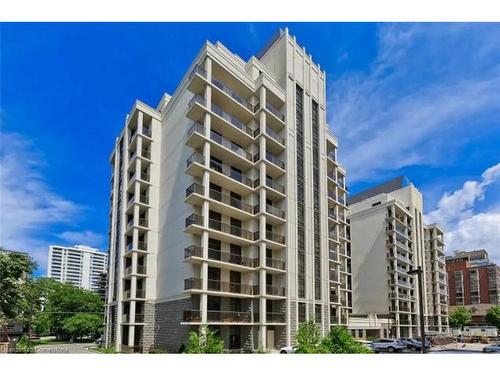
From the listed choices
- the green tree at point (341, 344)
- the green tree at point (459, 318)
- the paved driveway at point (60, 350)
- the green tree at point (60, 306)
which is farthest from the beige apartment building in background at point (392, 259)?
the green tree at point (60, 306)

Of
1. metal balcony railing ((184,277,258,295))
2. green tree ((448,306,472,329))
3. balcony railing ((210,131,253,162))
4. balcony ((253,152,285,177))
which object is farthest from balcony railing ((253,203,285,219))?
green tree ((448,306,472,329))

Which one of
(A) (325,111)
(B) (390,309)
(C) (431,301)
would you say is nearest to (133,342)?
(A) (325,111)

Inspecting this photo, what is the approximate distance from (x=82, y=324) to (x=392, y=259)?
3684cm

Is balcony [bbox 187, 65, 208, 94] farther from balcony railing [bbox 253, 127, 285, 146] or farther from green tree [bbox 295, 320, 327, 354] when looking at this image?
green tree [bbox 295, 320, 327, 354]

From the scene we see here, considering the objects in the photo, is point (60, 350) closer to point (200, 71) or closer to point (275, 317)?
point (275, 317)

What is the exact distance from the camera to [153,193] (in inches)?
1127

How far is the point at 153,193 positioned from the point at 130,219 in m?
3.48

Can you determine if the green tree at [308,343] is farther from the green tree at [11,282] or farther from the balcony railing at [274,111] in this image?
the green tree at [11,282]

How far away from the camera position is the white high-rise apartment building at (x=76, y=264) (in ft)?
281

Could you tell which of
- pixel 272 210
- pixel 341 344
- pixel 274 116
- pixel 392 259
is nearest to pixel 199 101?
pixel 274 116

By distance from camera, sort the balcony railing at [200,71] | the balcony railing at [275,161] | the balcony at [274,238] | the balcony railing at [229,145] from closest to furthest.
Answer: the balcony railing at [200,71]
the balcony railing at [229,145]
the balcony at [274,238]
the balcony railing at [275,161]

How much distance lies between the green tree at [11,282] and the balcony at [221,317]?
398 inches

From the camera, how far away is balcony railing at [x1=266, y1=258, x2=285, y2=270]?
81.7 ft

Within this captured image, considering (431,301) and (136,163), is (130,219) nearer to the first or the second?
(136,163)
